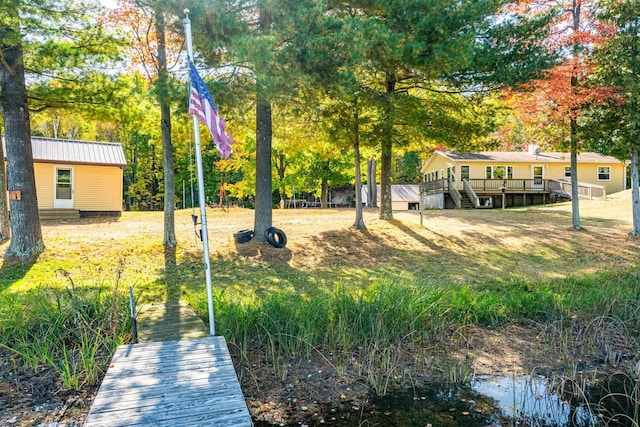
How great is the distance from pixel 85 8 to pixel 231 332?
811 centimetres

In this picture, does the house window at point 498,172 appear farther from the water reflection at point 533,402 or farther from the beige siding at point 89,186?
the water reflection at point 533,402

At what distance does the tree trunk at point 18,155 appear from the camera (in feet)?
31.9

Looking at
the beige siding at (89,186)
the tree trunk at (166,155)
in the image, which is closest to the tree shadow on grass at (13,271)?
the tree trunk at (166,155)

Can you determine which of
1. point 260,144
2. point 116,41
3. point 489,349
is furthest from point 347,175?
point 489,349

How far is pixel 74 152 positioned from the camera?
19.5m

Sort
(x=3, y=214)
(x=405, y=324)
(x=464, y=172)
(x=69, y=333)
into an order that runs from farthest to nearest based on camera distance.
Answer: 1. (x=464, y=172)
2. (x=3, y=214)
3. (x=405, y=324)
4. (x=69, y=333)

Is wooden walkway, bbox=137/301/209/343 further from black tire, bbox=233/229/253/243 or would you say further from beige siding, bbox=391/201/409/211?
beige siding, bbox=391/201/409/211

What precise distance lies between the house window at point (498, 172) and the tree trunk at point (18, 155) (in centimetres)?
2721

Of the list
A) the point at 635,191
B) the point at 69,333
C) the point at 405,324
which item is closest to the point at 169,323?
the point at 69,333

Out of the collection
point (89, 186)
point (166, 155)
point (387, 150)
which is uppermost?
point (387, 150)

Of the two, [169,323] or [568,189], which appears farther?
[568,189]

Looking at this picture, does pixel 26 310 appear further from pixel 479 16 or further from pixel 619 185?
pixel 619 185

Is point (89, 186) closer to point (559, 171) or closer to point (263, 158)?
point (263, 158)

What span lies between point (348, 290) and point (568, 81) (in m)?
9.48
